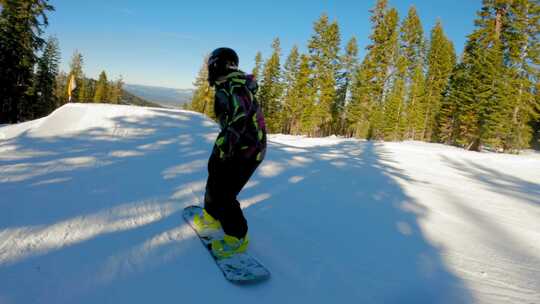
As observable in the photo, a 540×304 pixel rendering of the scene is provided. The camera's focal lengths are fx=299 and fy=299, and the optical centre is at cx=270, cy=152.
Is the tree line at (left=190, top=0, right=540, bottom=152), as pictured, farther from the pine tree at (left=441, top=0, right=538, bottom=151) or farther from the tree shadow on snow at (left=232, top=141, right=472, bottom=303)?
the tree shadow on snow at (left=232, top=141, right=472, bottom=303)

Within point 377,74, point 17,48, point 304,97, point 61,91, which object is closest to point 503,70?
point 377,74

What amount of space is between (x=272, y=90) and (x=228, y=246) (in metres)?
47.6

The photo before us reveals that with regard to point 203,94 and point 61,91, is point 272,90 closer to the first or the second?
point 203,94

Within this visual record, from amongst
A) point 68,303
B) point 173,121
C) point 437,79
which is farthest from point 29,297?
point 437,79

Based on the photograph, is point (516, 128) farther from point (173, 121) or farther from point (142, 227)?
point (142, 227)

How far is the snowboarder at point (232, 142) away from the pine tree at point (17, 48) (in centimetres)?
3364

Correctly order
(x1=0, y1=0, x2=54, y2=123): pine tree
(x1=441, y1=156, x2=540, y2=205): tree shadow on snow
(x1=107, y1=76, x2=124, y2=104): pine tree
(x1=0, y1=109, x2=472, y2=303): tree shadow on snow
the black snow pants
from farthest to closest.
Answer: (x1=107, y1=76, x2=124, y2=104): pine tree
(x1=0, y1=0, x2=54, y2=123): pine tree
(x1=441, y1=156, x2=540, y2=205): tree shadow on snow
the black snow pants
(x1=0, y1=109, x2=472, y2=303): tree shadow on snow

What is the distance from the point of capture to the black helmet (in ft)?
10.0

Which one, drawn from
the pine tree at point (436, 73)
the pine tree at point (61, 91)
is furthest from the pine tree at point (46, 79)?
the pine tree at point (436, 73)

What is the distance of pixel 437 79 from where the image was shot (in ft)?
141

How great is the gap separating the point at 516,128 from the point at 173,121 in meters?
31.8

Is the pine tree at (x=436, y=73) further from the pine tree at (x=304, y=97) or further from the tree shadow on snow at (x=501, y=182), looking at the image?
the tree shadow on snow at (x=501, y=182)

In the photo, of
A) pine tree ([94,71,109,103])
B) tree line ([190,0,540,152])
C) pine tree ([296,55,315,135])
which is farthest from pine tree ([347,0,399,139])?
pine tree ([94,71,109,103])

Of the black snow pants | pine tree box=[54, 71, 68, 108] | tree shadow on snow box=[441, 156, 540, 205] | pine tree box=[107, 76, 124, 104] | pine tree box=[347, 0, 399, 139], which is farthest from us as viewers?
pine tree box=[107, 76, 124, 104]
